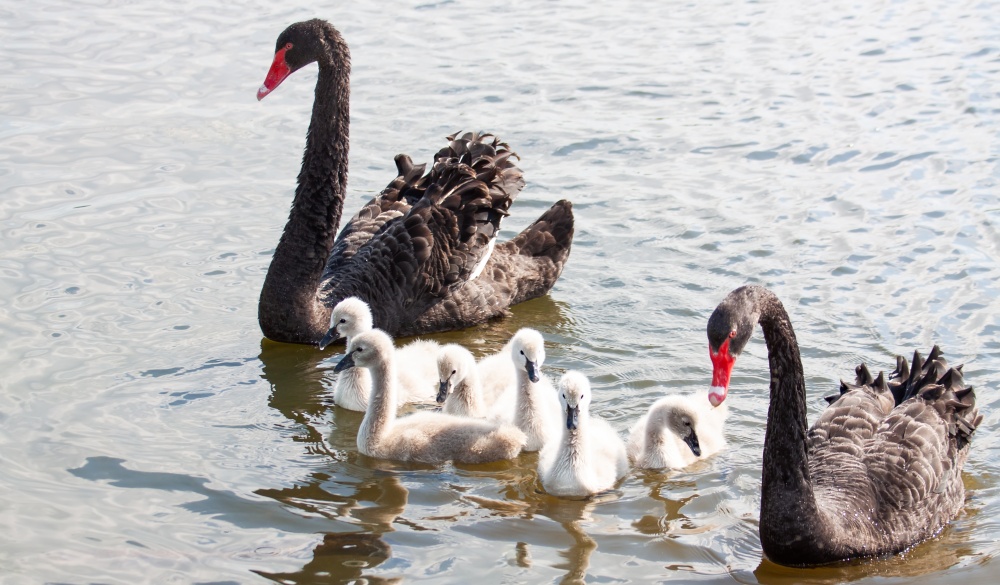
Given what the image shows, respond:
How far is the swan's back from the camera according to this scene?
5.07 metres

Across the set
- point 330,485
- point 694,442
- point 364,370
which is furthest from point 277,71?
point 694,442

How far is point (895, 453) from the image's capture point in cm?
531

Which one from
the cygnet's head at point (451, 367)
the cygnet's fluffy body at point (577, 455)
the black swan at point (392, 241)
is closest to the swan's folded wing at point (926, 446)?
the cygnet's fluffy body at point (577, 455)

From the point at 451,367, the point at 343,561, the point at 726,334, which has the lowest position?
the point at 343,561

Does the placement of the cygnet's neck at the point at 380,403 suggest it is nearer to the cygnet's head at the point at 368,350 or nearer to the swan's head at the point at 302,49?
the cygnet's head at the point at 368,350

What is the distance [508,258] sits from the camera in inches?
317

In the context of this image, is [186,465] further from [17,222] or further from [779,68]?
[779,68]

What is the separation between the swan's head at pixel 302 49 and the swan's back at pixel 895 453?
3419mm

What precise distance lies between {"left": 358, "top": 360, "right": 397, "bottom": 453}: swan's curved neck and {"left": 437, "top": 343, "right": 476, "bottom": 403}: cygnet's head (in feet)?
0.81

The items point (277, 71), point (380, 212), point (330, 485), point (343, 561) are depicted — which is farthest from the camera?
point (380, 212)

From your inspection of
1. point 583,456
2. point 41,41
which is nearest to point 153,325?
point 583,456

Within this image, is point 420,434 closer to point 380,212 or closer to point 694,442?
point 694,442

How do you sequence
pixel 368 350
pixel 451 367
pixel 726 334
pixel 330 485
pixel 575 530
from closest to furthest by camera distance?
pixel 726 334
pixel 575 530
pixel 330 485
pixel 368 350
pixel 451 367

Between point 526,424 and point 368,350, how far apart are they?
2.61 feet
